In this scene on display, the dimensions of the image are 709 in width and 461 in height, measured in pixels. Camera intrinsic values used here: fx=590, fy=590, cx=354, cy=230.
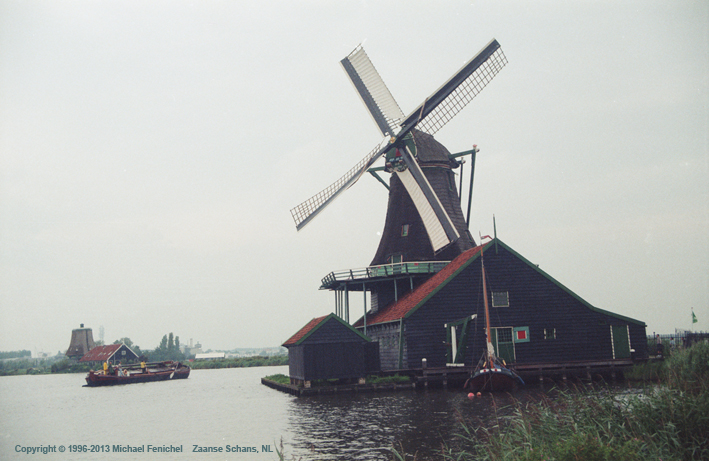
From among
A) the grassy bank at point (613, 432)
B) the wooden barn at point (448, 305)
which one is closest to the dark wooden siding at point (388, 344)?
the wooden barn at point (448, 305)

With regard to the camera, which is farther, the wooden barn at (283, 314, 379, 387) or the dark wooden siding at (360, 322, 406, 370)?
the dark wooden siding at (360, 322, 406, 370)

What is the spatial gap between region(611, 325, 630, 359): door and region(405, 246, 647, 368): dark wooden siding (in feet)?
0.86

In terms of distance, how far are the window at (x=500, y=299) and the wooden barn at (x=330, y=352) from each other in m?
6.81

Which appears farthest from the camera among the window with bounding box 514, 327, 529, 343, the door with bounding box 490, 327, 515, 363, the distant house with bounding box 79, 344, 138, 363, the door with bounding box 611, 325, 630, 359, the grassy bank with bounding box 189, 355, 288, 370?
the grassy bank with bounding box 189, 355, 288, 370

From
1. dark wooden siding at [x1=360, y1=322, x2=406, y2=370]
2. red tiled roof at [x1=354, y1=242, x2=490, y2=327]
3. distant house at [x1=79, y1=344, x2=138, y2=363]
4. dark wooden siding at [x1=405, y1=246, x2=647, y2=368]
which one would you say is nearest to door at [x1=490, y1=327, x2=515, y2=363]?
dark wooden siding at [x1=405, y1=246, x2=647, y2=368]

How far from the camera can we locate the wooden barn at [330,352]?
2775cm

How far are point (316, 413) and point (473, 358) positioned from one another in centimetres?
1080

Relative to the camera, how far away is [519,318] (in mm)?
29438

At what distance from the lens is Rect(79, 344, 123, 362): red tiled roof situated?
80.4 metres

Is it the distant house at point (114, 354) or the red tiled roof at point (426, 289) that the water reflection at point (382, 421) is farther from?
the distant house at point (114, 354)

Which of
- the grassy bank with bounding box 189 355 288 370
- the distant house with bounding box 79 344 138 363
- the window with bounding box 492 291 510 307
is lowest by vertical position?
the grassy bank with bounding box 189 355 288 370

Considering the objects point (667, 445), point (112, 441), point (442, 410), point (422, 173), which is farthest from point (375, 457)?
point (422, 173)

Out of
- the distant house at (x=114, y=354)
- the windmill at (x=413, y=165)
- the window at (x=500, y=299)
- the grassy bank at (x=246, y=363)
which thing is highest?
the windmill at (x=413, y=165)

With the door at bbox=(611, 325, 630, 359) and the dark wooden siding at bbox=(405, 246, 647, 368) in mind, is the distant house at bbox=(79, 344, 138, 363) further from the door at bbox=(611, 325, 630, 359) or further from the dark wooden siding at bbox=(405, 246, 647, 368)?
the door at bbox=(611, 325, 630, 359)
